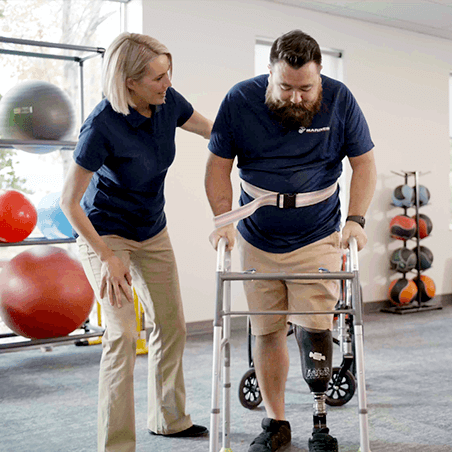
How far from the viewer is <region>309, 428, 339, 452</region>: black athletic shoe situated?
2.17 metres

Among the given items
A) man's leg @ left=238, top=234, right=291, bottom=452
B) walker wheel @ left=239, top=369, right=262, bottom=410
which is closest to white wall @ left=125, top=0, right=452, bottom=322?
walker wheel @ left=239, top=369, right=262, bottom=410

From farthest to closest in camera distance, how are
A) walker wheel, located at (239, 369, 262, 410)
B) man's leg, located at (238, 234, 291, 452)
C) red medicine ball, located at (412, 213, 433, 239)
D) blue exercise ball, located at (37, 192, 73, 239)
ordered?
A: red medicine ball, located at (412, 213, 433, 239) < blue exercise ball, located at (37, 192, 73, 239) < walker wheel, located at (239, 369, 262, 410) < man's leg, located at (238, 234, 291, 452)

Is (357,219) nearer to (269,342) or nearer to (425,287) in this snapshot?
(269,342)

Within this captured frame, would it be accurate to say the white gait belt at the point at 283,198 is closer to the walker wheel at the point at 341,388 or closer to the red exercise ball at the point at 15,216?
the walker wheel at the point at 341,388

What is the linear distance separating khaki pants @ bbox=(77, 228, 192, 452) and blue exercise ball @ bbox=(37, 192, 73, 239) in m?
1.44

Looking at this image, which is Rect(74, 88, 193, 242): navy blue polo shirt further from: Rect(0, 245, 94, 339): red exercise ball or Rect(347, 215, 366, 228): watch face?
Rect(0, 245, 94, 339): red exercise ball

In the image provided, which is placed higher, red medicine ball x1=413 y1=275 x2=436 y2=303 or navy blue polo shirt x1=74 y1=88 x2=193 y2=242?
navy blue polo shirt x1=74 y1=88 x2=193 y2=242

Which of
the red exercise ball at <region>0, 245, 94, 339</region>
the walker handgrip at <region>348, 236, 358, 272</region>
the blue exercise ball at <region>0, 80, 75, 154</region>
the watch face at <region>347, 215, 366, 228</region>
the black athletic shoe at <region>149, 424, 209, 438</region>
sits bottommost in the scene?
the black athletic shoe at <region>149, 424, 209, 438</region>

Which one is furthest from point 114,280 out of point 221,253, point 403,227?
point 403,227

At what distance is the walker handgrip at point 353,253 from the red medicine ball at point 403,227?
4.22 m

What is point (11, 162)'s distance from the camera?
4.53 metres

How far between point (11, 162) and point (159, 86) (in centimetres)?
270

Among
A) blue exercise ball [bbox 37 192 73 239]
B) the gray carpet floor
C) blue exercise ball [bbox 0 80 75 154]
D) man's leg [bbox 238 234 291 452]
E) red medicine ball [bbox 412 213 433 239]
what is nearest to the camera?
man's leg [bbox 238 234 291 452]

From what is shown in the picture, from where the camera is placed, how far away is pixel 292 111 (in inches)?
82.3
